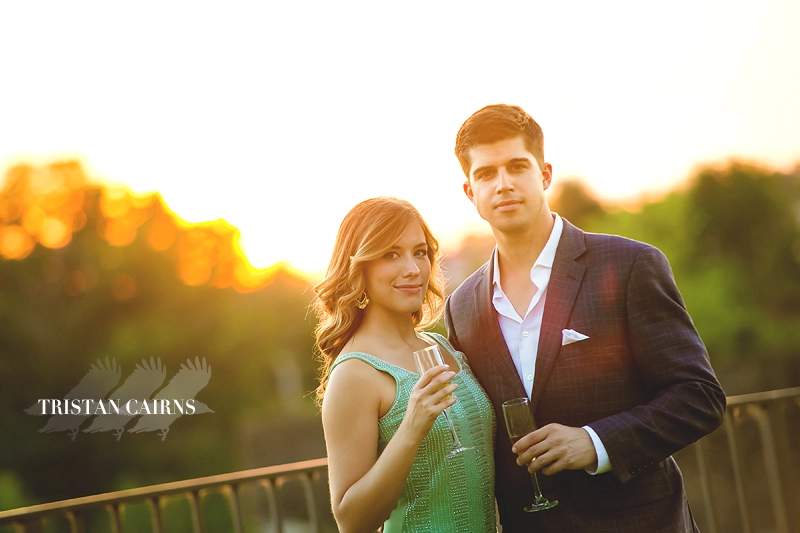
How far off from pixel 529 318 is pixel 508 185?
569 mm

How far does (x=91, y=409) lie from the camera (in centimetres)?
1391

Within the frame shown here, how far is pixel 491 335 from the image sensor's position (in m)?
3.19

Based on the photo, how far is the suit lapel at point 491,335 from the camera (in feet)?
9.96

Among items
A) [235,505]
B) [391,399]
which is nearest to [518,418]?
[391,399]

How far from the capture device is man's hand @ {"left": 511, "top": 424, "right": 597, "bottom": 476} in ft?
8.83

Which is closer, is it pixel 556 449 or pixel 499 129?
pixel 556 449

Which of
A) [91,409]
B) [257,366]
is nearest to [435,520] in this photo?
[91,409]

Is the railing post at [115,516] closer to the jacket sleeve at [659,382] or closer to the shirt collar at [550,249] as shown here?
the shirt collar at [550,249]

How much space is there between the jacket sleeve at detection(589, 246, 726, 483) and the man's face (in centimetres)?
52

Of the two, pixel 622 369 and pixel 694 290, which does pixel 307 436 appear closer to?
pixel 694 290

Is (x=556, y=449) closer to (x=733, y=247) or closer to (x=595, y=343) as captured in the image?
(x=595, y=343)

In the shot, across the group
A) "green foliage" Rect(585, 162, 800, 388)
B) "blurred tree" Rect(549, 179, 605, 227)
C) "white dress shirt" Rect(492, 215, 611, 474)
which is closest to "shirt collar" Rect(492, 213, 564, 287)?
"white dress shirt" Rect(492, 215, 611, 474)

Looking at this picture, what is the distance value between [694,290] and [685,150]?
11.5m

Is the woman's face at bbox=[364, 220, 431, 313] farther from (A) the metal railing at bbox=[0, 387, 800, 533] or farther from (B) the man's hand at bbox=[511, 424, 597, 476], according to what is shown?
(A) the metal railing at bbox=[0, 387, 800, 533]
